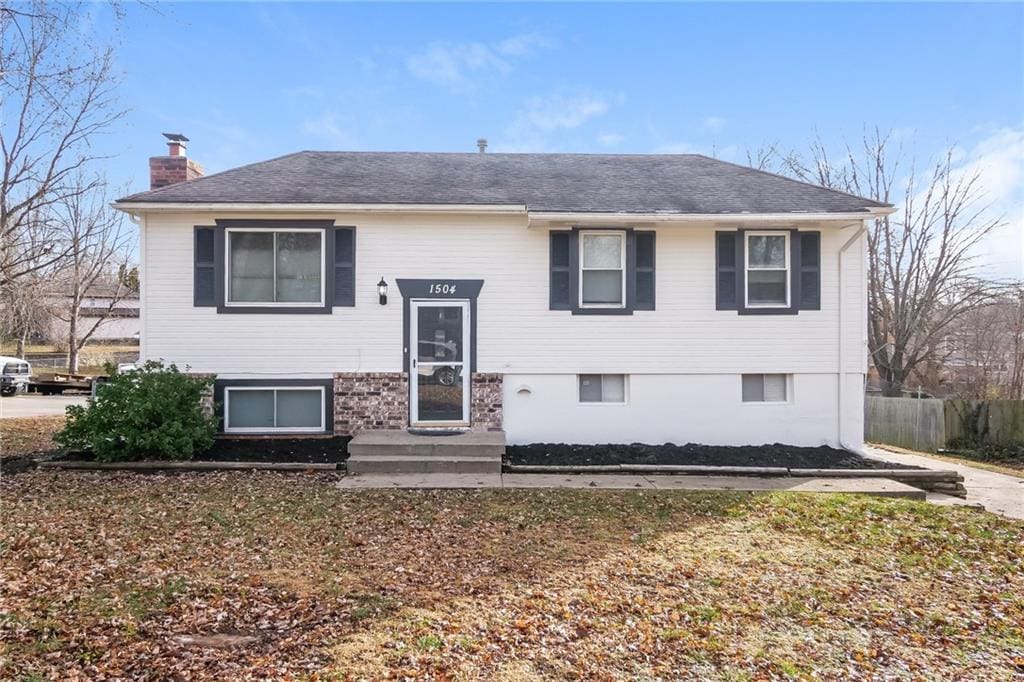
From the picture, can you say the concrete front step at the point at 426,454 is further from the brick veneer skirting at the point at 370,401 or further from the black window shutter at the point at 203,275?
the black window shutter at the point at 203,275

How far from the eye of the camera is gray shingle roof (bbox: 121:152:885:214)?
8.88m

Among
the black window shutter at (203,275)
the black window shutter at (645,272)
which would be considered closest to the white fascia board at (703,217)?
the black window shutter at (645,272)

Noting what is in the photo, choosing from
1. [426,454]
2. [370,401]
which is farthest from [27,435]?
[426,454]

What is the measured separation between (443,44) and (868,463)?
38.5 feet

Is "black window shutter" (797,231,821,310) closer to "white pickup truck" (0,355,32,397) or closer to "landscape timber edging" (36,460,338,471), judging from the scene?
"landscape timber edging" (36,460,338,471)

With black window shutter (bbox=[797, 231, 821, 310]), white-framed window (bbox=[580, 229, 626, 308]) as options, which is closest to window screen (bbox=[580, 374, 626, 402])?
white-framed window (bbox=[580, 229, 626, 308])

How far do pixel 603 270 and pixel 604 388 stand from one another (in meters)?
1.92

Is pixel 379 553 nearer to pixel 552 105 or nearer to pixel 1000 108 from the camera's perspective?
pixel 552 105

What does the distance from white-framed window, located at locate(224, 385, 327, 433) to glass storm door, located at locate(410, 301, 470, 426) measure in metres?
1.57

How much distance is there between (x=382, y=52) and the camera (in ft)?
40.9

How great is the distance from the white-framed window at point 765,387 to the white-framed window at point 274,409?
692 cm

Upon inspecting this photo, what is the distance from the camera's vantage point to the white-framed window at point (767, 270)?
30.1 ft

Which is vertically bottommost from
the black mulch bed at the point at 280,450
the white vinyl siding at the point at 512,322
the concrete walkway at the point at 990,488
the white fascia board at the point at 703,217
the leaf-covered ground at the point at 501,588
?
the concrete walkway at the point at 990,488

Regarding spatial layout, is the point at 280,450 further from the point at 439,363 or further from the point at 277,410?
the point at 439,363
